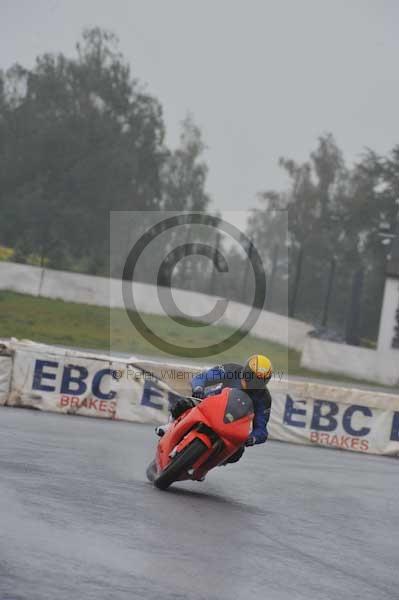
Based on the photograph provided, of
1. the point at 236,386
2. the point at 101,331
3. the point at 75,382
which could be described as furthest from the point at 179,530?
the point at 101,331

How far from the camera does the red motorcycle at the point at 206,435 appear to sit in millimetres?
10016

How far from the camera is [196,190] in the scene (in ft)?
312

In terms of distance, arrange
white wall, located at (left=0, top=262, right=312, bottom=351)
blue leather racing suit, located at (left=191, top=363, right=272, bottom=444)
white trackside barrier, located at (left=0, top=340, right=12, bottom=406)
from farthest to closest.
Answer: white wall, located at (left=0, top=262, right=312, bottom=351)
white trackside barrier, located at (left=0, top=340, right=12, bottom=406)
blue leather racing suit, located at (left=191, top=363, right=272, bottom=444)

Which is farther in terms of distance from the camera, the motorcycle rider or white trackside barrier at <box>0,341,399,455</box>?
white trackside barrier at <box>0,341,399,455</box>

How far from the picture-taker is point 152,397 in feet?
63.5

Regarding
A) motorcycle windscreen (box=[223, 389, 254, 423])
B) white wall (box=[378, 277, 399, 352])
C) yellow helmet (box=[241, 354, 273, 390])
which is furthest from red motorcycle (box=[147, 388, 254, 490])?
white wall (box=[378, 277, 399, 352])

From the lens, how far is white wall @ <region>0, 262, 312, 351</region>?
5047 cm

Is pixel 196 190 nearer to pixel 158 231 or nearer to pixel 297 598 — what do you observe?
pixel 158 231

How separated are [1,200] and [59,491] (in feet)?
242

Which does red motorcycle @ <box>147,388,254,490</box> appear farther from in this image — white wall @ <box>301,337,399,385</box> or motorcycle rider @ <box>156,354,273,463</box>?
white wall @ <box>301,337,399,385</box>

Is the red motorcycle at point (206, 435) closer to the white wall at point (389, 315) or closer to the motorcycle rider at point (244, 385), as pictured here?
the motorcycle rider at point (244, 385)

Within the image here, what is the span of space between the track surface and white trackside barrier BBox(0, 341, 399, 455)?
424 centimetres

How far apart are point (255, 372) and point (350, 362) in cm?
3454

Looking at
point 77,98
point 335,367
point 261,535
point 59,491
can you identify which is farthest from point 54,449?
point 77,98
